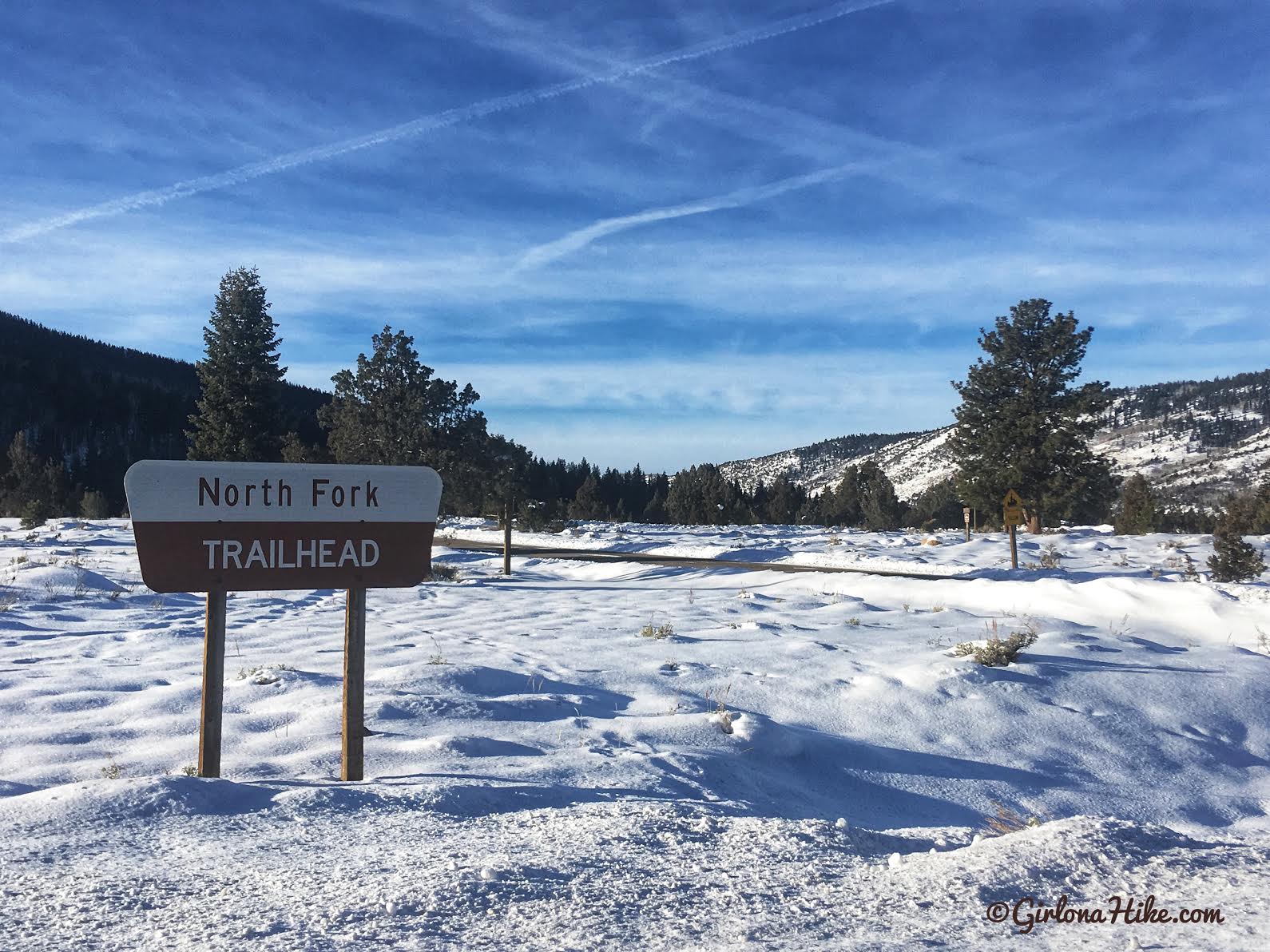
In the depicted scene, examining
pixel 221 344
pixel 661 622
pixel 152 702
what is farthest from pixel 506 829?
pixel 221 344

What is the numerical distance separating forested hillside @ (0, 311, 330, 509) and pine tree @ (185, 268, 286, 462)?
173 feet

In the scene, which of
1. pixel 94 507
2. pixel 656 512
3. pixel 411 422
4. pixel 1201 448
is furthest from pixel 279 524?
pixel 1201 448

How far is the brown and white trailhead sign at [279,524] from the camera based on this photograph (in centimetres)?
409

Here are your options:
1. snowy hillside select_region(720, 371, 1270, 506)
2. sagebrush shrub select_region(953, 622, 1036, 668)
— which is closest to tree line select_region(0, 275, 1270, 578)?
sagebrush shrub select_region(953, 622, 1036, 668)

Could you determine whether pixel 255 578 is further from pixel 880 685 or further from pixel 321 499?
pixel 880 685

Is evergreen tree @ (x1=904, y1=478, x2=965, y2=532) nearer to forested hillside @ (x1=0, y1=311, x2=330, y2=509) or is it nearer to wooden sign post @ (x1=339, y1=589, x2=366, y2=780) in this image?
wooden sign post @ (x1=339, y1=589, x2=366, y2=780)

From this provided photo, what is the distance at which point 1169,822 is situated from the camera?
4.82 m

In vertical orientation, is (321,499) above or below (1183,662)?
above

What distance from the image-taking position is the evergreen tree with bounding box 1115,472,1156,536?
34.7 meters

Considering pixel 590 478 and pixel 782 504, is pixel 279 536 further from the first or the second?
pixel 782 504

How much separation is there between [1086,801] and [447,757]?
404 centimetres

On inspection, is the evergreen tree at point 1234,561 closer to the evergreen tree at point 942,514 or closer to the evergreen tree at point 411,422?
the evergreen tree at point 411,422

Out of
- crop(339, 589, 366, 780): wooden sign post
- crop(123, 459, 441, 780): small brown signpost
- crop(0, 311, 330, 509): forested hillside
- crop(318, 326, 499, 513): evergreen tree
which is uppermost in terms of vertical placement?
crop(0, 311, 330, 509): forested hillside

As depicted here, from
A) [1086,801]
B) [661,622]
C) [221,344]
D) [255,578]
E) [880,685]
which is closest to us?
[255,578]
